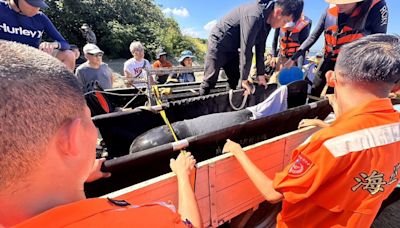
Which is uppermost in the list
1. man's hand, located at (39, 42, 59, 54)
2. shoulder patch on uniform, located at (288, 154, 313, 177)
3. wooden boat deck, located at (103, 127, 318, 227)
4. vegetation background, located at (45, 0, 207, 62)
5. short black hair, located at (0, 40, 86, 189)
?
vegetation background, located at (45, 0, 207, 62)

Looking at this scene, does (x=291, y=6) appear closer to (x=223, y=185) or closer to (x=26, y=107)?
(x=223, y=185)

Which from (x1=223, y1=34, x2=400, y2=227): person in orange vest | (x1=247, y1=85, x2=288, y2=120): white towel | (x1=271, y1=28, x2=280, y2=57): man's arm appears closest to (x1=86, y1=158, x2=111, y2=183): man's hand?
(x1=223, y1=34, x2=400, y2=227): person in orange vest

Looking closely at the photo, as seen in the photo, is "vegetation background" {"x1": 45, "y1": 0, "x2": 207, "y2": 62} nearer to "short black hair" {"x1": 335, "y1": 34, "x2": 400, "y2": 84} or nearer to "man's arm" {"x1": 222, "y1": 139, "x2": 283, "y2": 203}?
"man's arm" {"x1": 222, "y1": 139, "x2": 283, "y2": 203}

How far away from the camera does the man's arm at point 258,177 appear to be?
119 centimetres

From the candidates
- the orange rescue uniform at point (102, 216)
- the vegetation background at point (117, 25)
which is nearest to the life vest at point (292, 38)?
the orange rescue uniform at point (102, 216)

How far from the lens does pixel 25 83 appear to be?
1.54 feet

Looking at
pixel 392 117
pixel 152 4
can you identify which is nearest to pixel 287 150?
pixel 392 117

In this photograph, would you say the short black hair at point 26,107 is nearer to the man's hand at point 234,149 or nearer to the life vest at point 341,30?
the man's hand at point 234,149

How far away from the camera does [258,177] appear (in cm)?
125

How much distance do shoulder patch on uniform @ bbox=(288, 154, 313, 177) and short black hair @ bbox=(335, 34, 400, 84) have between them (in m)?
0.38

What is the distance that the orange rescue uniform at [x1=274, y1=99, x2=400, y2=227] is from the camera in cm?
92

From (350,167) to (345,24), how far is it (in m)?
2.59

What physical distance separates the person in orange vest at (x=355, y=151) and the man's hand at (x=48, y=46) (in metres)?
2.64

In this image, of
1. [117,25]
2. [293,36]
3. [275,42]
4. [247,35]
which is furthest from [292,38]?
[117,25]
